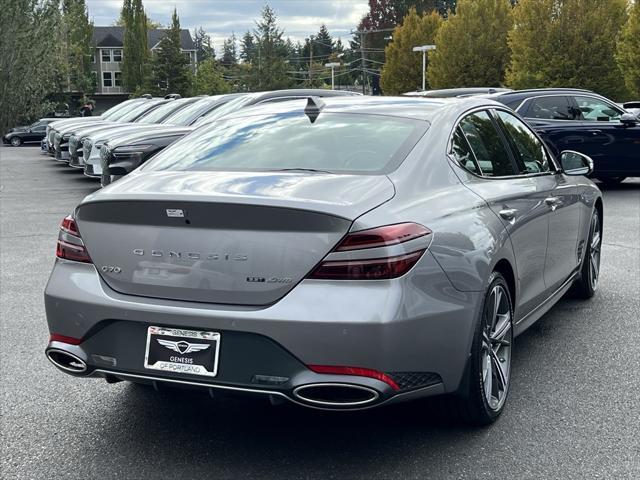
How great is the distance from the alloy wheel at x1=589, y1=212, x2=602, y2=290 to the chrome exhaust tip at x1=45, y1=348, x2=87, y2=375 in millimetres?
4046

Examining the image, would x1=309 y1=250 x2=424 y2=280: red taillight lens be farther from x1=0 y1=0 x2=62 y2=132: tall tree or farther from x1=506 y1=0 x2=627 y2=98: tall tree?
x1=0 y1=0 x2=62 y2=132: tall tree

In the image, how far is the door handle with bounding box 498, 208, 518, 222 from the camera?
4.23 meters

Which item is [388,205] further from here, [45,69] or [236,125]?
[45,69]

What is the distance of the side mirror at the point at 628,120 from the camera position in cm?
1359

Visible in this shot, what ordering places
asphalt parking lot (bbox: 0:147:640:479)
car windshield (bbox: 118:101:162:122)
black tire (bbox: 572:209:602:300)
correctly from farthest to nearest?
car windshield (bbox: 118:101:162:122), black tire (bbox: 572:209:602:300), asphalt parking lot (bbox: 0:147:640:479)

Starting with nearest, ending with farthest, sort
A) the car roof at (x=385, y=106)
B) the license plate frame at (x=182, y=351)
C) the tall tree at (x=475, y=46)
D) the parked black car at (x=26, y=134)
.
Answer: the license plate frame at (x=182, y=351), the car roof at (x=385, y=106), the tall tree at (x=475, y=46), the parked black car at (x=26, y=134)

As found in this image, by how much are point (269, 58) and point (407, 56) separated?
52.0ft

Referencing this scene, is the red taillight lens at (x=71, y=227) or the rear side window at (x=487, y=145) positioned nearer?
the red taillight lens at (x=71, y=227)

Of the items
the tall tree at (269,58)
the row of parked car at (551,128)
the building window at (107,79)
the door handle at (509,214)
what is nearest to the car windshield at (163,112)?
the row of parked car at (551,128)

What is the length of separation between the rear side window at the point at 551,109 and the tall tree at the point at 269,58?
52861 millimetres

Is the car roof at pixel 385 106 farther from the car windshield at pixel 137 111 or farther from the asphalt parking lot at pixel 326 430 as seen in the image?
the car windshield at pixel 137 111

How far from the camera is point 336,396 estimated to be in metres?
3.30

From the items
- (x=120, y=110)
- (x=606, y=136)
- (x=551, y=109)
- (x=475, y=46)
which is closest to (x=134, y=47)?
(x=475, y=46)

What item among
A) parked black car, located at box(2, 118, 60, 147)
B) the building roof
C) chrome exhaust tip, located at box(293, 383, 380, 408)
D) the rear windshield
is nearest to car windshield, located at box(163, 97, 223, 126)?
Answer: the rear windshield
